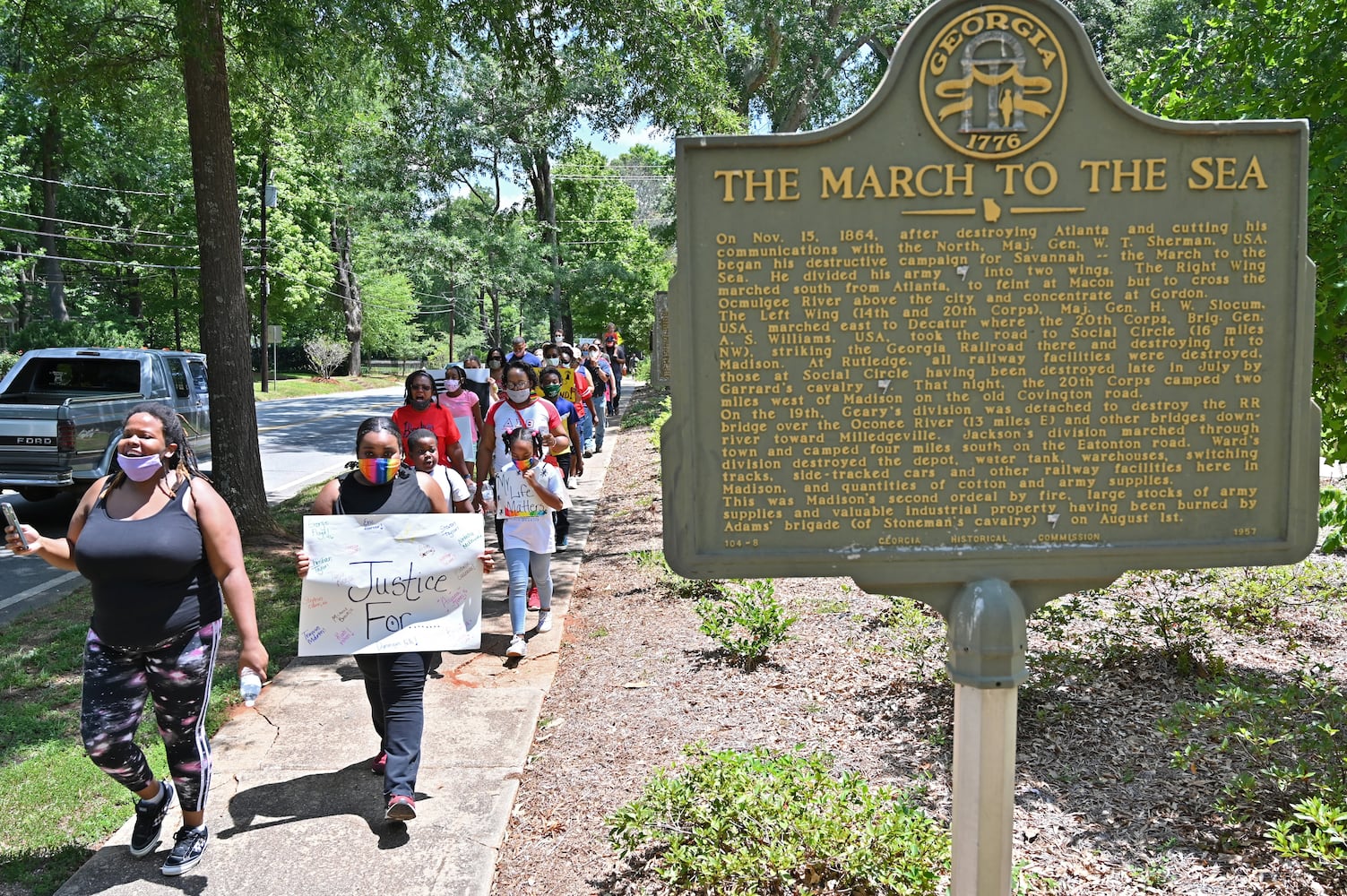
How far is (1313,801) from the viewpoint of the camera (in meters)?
3.29

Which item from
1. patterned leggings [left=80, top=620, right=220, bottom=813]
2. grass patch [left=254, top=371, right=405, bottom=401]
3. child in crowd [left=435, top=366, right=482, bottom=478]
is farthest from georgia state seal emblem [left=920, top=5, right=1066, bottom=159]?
grass patch [left=254, top=371, right=405, bottom=401]

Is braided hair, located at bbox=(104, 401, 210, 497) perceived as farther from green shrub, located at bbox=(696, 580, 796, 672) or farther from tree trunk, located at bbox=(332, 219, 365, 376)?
tree trunk, located at bbox=(332, 219, 365, 376)

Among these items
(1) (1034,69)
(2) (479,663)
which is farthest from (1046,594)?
(2) (479,663)

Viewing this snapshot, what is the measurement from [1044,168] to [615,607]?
16.9ft

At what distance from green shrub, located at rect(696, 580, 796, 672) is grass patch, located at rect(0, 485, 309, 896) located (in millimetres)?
2767

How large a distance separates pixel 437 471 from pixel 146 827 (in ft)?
6.26

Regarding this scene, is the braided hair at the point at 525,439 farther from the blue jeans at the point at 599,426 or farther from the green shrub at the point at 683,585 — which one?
the blue jeans at the point at 599,426

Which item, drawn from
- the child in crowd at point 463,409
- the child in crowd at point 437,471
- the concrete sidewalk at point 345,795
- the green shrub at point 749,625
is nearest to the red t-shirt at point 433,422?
the concrete sidewalk at point 345,795

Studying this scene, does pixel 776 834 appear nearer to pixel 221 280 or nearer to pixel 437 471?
pixel 437 471

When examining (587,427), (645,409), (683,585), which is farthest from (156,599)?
(645,409)

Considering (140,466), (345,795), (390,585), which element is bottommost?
(345,795)

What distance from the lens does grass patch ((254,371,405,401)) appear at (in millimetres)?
37531

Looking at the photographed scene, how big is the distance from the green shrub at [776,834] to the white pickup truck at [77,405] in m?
8.62

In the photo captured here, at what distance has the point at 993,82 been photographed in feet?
9.26
